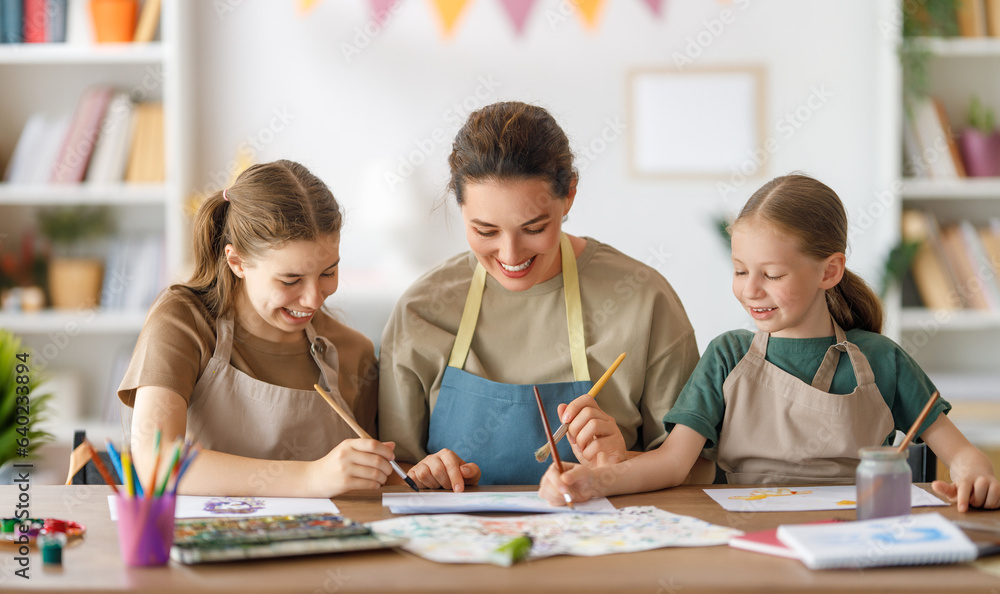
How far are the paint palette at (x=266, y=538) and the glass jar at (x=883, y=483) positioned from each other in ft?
1.90

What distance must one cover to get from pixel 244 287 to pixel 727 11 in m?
2.27

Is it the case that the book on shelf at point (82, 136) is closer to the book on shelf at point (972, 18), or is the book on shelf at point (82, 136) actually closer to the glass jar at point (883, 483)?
the glass jar at point (883, 483)

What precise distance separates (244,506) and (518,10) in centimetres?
241

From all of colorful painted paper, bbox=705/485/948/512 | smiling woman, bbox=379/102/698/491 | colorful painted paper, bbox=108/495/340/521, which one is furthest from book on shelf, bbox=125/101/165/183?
colorful painted paper, bbox=705/485/948/512

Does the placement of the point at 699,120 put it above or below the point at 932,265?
above

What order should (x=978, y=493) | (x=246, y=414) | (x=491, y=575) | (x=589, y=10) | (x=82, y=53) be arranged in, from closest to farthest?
(x=491, y=575) < (x=978, y=493) < (x=246, y=414) < (x=82, y=53) < (x=589, y=10)

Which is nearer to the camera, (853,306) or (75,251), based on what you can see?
(853,306)

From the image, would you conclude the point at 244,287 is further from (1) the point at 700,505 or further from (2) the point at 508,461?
(1) the point at 700,505

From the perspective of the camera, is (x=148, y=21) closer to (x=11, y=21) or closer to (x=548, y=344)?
(x=11, y=21)

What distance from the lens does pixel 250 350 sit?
1.56m

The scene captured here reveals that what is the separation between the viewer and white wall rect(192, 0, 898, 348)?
319 centimetres

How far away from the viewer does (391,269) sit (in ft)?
10.3

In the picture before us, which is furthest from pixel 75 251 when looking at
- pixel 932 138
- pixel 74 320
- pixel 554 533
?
pixel 932 138

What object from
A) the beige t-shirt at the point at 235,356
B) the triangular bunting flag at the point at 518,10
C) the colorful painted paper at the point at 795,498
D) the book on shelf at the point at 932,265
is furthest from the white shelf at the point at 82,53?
the book on shelf at the point at 932,265
